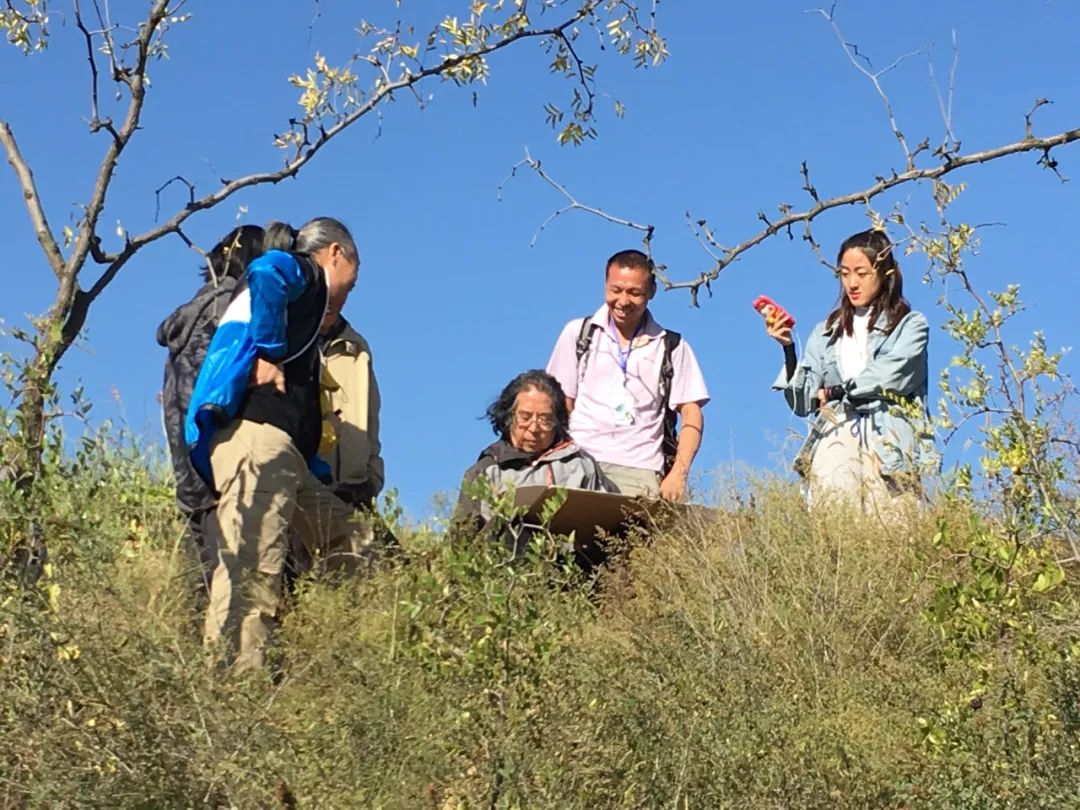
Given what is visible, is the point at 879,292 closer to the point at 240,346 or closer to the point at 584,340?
the point at 584,340

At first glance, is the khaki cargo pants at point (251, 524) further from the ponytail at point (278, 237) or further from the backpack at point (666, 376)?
the backpack at point (666, 376)

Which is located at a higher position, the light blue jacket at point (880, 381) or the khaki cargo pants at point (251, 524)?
the light blue jacket at point (880, 381)

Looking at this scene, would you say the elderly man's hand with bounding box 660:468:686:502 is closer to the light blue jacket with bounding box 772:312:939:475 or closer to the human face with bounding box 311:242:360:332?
the light blue jacket with bounding box 772:312:939:475

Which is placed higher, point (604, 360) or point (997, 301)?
point (604, 360)

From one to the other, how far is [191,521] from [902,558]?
2933 mm

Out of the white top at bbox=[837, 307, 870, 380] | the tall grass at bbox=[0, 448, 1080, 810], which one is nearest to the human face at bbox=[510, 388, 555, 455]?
the white top at bbox=[837, 307, 870, 380]

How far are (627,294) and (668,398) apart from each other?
1.80 ft

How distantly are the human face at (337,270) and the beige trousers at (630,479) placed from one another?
1.59 metres

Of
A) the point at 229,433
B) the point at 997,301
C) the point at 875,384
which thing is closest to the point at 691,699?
the point at 997,301

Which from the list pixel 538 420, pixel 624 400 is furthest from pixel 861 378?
pixel 538 420

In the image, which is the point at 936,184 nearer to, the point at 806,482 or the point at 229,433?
the point at 229,433

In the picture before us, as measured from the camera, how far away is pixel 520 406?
8031 millimetres

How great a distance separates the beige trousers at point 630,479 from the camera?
26.5 feet

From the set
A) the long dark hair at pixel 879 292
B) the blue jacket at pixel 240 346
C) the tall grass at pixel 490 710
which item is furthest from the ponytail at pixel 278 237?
the long dark hair at pixel 879 292
